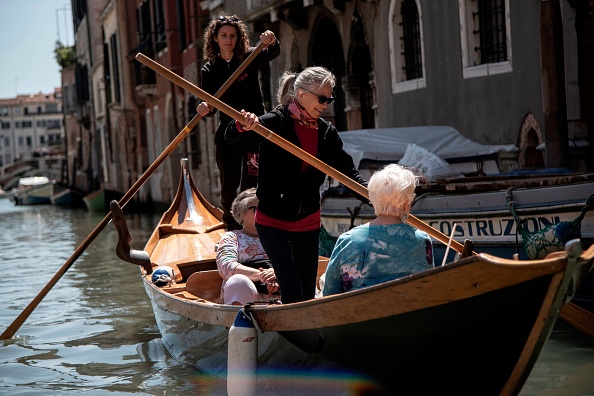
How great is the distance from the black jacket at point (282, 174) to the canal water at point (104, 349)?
2.76 feet

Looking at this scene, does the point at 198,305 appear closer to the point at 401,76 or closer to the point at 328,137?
the point at 328,137

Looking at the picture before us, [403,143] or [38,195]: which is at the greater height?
[403,143]

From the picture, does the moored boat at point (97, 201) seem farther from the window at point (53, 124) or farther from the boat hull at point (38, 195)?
the window at point (53, 124)

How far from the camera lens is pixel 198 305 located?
5238 millimetres

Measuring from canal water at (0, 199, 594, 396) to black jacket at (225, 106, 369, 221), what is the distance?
84 cm

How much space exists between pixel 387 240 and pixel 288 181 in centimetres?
77

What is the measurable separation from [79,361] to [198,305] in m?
1.74

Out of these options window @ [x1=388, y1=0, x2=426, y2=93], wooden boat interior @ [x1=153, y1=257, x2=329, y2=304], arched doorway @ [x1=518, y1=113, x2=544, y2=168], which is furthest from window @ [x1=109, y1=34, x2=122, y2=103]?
wooden boat interior @ [x1=153, y1=257, x2=329, y2=304]

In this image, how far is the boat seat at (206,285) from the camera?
600 centimetres

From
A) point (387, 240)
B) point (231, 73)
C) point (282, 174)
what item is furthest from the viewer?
point (231, 73)

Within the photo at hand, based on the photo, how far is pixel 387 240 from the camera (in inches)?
154

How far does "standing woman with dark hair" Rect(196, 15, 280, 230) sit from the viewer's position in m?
6.12

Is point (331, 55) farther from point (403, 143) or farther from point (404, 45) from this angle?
point (403, 143)

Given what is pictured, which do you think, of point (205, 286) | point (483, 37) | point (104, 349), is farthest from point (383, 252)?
point (483, 37)
